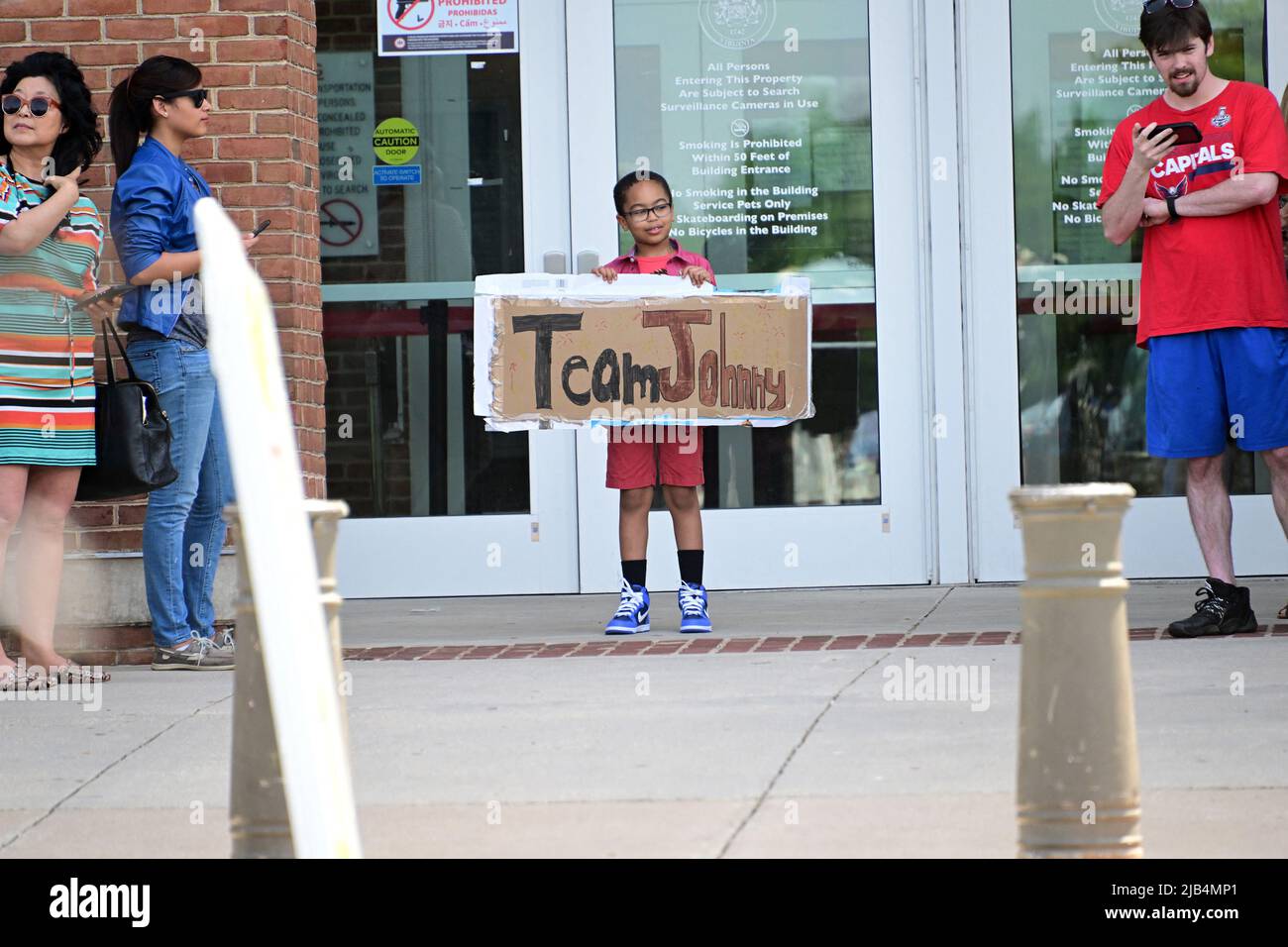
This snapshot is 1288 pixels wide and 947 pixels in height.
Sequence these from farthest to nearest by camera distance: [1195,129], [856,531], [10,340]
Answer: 1. [856,531]
2. [1195,129]
3. [10,340]

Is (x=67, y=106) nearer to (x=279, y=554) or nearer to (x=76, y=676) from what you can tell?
(x=76, y=676)

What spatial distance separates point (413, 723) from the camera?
15.7ft

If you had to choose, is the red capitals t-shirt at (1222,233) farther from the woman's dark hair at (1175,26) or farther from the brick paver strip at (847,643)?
the brick paver strip at (847,643)

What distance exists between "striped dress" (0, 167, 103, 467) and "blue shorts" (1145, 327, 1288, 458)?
3.48m

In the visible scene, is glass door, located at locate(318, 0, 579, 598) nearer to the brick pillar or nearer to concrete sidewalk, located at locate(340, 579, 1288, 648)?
concrete sidewalk, located at locate(340, 579, 1288, 648)

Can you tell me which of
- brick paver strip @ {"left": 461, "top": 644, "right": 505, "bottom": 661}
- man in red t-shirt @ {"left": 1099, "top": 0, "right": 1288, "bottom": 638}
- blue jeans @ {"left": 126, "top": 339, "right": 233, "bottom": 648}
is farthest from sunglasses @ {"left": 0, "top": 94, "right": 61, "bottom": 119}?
man in red t-shirt @ {"left": 1099, "top": 0, "right": 1288, "bottom": 638}

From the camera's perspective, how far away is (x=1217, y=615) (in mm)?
5762

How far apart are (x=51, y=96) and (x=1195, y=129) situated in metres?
3.67

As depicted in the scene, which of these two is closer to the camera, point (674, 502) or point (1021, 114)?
point (674, 502)

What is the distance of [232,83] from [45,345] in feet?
4.71

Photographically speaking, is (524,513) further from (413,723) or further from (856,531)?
(413,723)

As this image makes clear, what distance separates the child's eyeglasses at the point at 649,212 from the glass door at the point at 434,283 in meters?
1.27

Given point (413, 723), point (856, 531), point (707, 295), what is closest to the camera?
point (413, 723)
